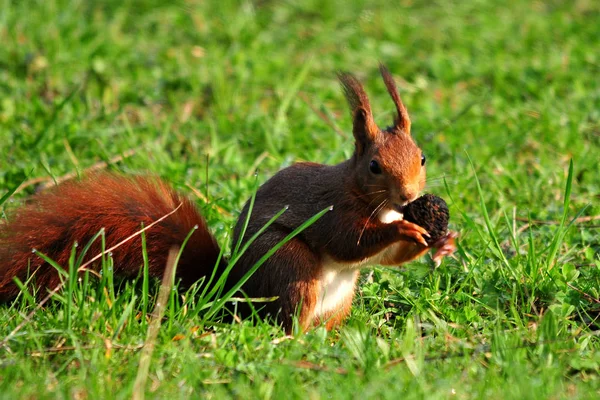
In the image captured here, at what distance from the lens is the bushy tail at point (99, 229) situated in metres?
2.30

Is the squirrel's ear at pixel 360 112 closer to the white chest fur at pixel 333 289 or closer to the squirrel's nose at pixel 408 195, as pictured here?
the squirrel's nose at pixel 408 195

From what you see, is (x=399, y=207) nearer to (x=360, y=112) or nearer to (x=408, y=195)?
(x=408, y=195)

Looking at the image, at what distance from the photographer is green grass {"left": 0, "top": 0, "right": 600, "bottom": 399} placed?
1981mm

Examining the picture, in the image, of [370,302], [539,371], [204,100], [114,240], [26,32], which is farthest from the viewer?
[26,32]

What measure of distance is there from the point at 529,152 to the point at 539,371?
172 cm

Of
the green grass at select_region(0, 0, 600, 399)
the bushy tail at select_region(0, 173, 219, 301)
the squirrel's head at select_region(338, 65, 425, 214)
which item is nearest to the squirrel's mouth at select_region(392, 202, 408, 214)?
the squirrel's head at select_region(338, 65, 425, 214)

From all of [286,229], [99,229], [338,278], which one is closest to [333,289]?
[338,278]

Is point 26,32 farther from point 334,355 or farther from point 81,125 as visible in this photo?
point 334,355

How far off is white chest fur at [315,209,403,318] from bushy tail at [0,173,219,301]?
1.04 feet

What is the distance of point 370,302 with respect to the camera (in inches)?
98.6

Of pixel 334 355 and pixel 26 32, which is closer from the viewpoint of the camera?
pixel 334 355

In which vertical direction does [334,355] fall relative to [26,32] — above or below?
below

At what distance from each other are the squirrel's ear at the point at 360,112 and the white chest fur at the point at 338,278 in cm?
20

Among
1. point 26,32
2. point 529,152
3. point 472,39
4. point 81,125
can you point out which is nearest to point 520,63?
point 472,39
